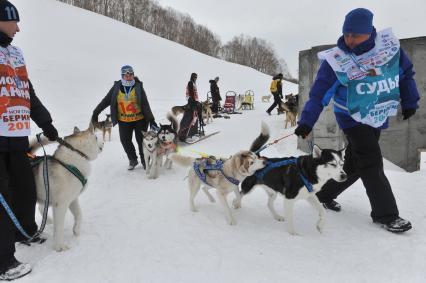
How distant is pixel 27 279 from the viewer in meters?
2.25

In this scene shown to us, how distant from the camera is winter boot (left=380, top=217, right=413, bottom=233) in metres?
2.81

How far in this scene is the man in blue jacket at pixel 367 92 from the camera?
2.71 metres

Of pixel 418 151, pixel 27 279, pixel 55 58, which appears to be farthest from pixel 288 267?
pixel 55 58

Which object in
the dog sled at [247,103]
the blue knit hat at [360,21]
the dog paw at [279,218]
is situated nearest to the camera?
the blue knit hat at [360,21]

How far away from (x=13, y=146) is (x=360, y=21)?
2.68 meters

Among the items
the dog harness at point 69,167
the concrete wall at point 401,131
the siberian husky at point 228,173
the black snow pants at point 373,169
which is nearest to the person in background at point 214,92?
the concrete wall at point 401,131

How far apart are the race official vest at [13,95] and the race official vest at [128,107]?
273cm

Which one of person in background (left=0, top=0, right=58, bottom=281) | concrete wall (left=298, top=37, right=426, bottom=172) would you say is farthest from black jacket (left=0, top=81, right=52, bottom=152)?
concrete wall (left=298, top=37, right=426, bottom=172)

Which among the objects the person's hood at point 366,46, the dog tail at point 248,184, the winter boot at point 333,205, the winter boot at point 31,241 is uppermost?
the person's hood at point 366,46

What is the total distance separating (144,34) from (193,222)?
113ft

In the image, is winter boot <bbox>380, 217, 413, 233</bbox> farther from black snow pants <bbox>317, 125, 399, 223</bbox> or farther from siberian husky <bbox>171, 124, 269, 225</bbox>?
siberian husky <bbox>171, 124, 269, 225</bbox>

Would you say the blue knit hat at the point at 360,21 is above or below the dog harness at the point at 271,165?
above

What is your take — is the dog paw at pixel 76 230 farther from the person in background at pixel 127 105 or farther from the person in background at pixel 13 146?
the person in background at pixel 127 105

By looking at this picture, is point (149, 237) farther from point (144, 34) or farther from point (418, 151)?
point (144, 34)
